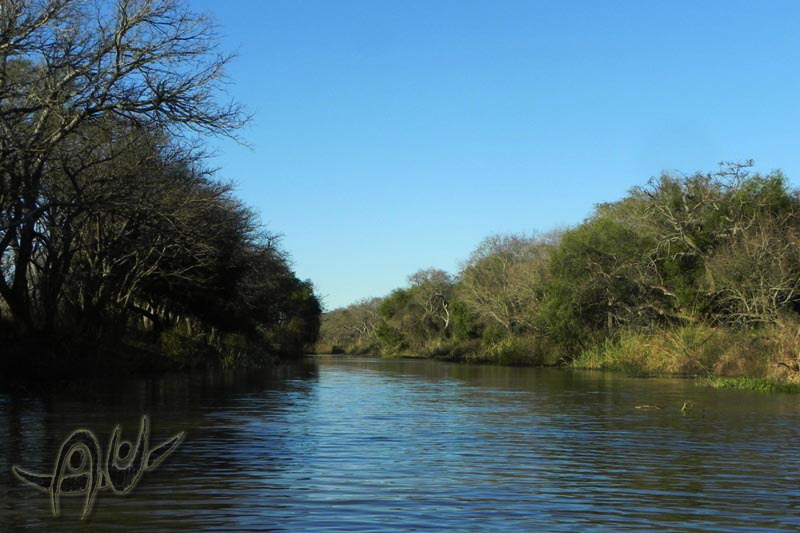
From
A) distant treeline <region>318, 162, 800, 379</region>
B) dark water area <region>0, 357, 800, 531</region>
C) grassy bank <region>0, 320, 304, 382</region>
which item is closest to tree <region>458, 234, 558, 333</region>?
distant treeline <region>318, 162, 800, 379</region>

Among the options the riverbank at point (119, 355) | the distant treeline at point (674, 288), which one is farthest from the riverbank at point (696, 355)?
the riverbank at point (119, 355)

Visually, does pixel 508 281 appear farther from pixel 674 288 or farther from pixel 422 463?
pixel 422 463

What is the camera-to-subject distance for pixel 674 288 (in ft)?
160

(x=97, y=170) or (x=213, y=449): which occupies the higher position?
(x=97, y=170)

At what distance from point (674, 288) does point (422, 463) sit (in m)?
38.4

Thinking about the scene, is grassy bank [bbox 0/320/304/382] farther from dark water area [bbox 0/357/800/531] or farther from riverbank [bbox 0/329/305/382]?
dark water area [bbox 0/357/800/531]

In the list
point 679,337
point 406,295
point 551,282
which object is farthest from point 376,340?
point 679,337

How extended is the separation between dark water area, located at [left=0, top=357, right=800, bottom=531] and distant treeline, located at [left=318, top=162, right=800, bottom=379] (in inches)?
563

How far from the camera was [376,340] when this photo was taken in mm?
121750

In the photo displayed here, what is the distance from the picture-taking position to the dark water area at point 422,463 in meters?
9.40

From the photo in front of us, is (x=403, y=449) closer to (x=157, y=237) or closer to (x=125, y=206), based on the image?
(x=125, y=206)

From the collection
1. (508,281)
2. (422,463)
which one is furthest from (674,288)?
(422,463)

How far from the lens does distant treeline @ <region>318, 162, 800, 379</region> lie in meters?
39.8

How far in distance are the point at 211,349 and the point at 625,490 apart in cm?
4183
